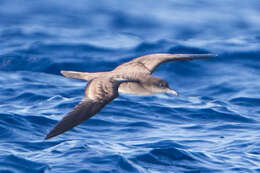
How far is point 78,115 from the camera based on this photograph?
300 inches

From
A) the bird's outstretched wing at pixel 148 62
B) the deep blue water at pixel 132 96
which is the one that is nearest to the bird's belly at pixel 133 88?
the bird's outstretched wing at pixel 148 62

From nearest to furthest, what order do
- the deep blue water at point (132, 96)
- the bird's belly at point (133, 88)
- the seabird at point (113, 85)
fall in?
the seabird at point (113, 85)
the deep blue water at point (132, 96)
the bird's belly at point (133, 88)

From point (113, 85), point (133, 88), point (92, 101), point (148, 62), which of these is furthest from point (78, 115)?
point (148, 62)

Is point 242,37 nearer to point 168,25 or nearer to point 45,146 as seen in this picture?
point 168,25

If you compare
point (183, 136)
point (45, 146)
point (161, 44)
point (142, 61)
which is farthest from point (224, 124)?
point (161, 44)

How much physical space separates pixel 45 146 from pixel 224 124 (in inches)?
140

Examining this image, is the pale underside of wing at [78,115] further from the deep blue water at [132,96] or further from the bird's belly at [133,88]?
the bird's belly at [133,88]

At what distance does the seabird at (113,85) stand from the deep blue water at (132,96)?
0.92m

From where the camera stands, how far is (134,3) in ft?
64.8

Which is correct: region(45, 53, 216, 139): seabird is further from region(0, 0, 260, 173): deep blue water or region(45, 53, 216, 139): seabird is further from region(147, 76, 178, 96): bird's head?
region(0, 0, 260, 173): deep blue water

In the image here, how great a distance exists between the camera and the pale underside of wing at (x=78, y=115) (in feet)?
23.7

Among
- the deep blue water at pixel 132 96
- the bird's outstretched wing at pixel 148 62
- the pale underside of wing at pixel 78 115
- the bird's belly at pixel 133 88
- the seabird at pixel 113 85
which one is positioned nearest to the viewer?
the pale underside of wing at pixel 78 115

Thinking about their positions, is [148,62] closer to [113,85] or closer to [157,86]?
[157,86]

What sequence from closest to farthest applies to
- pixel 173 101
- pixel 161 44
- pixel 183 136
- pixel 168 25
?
pixel 183 136 < pixel 173 101 < pixel 161 44 < pixel 168 25
